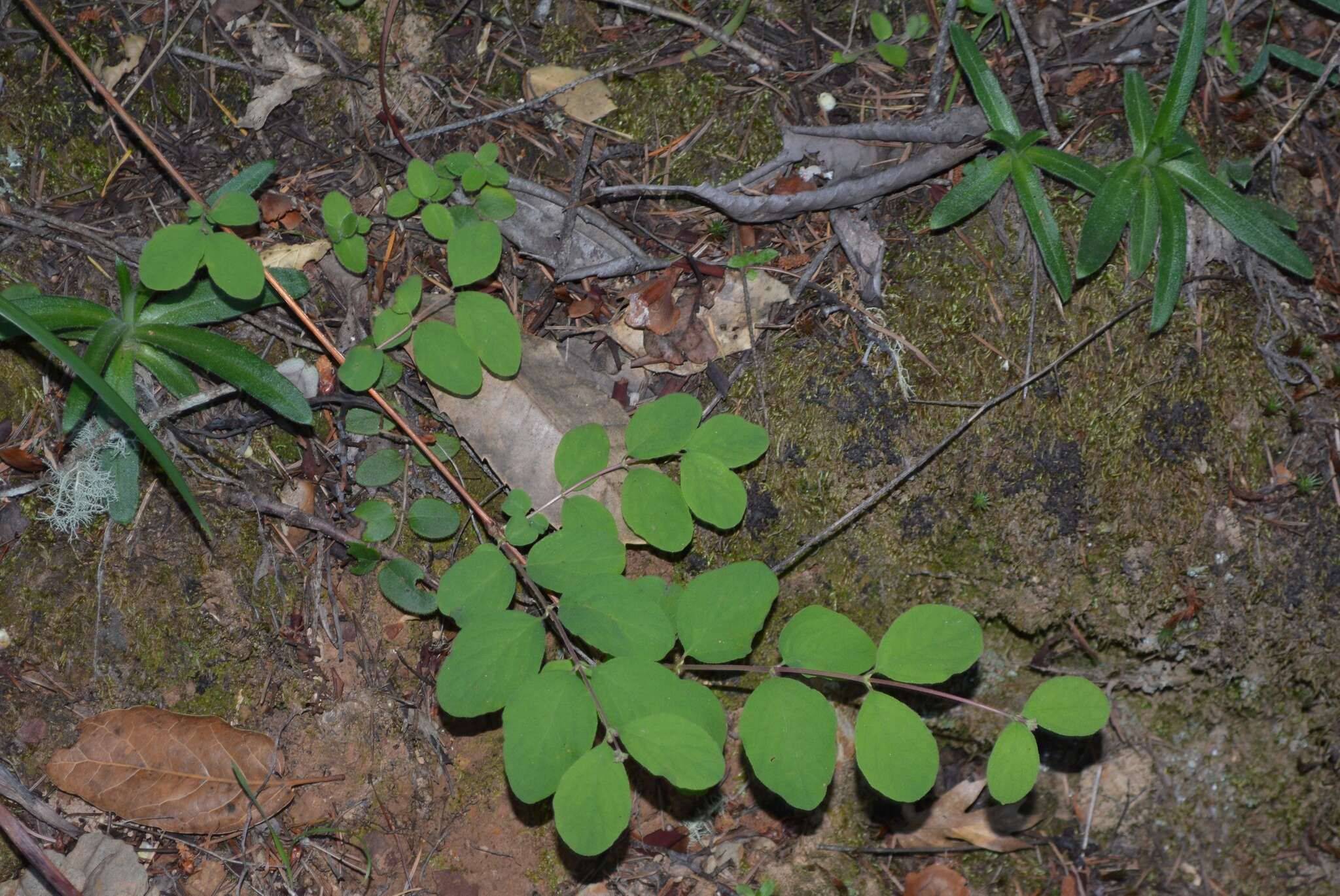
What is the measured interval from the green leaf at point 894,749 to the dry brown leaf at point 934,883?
88 centimetres

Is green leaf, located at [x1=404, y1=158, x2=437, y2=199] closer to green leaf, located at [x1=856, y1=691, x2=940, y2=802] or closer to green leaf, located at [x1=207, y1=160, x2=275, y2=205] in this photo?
green leaf, located at [x1=207, y1=160, x2=275, y2=205]

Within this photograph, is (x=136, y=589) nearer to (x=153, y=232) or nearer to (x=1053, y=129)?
(x=153, y=232)

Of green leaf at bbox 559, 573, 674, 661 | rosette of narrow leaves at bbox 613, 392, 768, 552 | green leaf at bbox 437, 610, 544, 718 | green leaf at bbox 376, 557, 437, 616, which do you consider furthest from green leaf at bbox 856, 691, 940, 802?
green leaf at bbox 376, 557, 437, 616

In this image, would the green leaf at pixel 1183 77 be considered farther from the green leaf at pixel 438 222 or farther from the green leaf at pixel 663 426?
the green leaf at pixel 438 222

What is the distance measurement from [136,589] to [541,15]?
2.12m

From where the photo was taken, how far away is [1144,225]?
2.54 m

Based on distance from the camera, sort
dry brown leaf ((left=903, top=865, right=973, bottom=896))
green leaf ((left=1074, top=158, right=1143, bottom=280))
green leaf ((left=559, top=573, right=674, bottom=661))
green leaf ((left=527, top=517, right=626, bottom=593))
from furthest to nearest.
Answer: dry brown leaf ((left=903, top=865, right=973, bottom=896)) < green leaf ((left=1074, top=158, right=1143, bottom=280)) < green leaf ((left=527, top=517, right=626, bottom=593)) < green leaf ((left=559, top=573, right=674, bottom=661))

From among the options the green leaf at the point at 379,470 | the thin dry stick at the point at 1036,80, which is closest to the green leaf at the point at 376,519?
the green leaf at the point at 379,470

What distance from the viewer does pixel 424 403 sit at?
252cm

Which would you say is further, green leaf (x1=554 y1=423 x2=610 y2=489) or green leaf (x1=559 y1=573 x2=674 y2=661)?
green leaf (x1=554 y1=423 x2=610 y2=489)

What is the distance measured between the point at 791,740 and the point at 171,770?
1.66 meters

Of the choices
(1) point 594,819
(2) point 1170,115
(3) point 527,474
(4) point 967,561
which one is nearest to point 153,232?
(3) point 527,474

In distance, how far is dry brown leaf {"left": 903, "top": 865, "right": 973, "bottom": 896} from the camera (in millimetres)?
2648

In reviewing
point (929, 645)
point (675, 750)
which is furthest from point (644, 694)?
point (929, 645)
